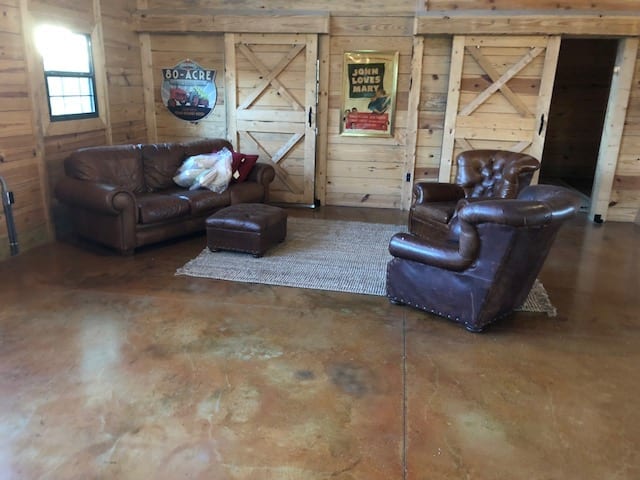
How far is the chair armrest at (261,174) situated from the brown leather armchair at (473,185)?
1.77 meters

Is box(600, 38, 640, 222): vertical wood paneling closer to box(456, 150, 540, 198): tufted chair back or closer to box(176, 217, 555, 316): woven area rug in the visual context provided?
box(456, 150, 540, 198): tufted chair back

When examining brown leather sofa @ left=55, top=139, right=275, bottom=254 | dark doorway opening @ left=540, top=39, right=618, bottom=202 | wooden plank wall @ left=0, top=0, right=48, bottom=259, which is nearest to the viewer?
wooden plank wall @ left=0, top=0, right=48, bottom=259

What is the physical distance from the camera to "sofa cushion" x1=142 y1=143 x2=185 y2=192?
17.1ft

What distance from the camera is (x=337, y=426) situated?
7.59 feet

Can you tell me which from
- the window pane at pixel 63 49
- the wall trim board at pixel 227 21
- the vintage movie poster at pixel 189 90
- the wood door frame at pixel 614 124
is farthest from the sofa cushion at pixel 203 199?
the wood door frame at pixel 614 124

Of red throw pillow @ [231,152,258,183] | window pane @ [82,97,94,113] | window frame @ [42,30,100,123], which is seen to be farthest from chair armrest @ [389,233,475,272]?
window pane @ [82,97,94,113]

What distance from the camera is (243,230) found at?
173 inches

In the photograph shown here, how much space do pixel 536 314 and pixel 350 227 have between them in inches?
95.8

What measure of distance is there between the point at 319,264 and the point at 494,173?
1.88m

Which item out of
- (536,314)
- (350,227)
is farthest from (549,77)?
(536,314)

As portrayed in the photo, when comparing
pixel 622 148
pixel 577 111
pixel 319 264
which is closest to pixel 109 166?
pixel 319 264

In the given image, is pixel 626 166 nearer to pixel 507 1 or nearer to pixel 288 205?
pixel 507 1

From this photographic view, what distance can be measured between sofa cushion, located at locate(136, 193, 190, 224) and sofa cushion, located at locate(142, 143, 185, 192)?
1.38ft

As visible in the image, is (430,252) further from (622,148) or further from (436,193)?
(622,148)
